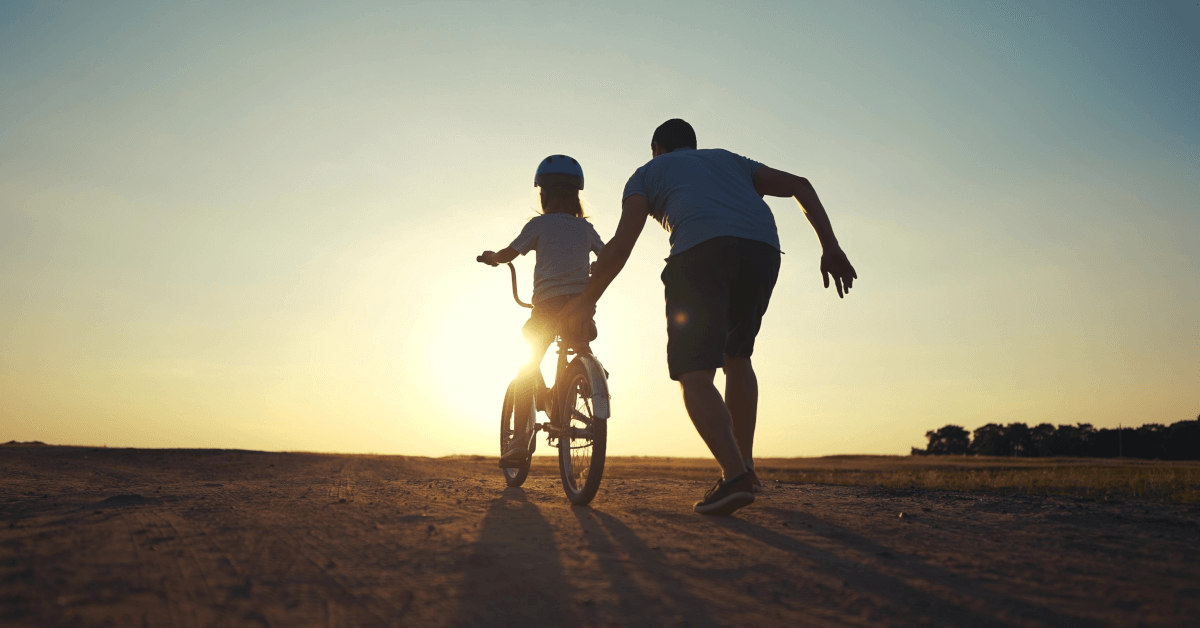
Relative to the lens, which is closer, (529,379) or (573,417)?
(573,417)

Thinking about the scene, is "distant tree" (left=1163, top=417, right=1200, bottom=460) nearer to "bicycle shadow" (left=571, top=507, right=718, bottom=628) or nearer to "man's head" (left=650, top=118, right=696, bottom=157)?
"man's head" (left=650, top=118, right=696, bottom=157)

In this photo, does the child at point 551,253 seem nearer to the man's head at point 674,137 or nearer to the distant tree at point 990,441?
the man's head at point 674,137

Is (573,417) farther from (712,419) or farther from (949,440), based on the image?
(949,440)

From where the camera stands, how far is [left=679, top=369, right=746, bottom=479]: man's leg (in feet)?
12.3

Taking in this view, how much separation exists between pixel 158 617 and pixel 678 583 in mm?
1508

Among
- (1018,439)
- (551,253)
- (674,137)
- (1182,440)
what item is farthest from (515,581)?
(1018,439)

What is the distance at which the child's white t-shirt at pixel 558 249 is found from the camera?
5613 mm

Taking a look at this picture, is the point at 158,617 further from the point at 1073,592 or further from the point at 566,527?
the point at 1073,592

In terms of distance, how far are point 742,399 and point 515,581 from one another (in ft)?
8.31

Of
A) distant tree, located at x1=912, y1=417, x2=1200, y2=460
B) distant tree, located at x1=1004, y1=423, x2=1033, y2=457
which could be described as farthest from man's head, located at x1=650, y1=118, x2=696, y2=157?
distant tree, located at x1=1004, y1=423, x2=1033, y2=457

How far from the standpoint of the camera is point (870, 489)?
5934mm

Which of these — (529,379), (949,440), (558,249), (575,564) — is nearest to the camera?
(575,564)

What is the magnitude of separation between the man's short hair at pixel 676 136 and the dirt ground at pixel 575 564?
2.31 metres

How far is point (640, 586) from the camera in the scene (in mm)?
2285
